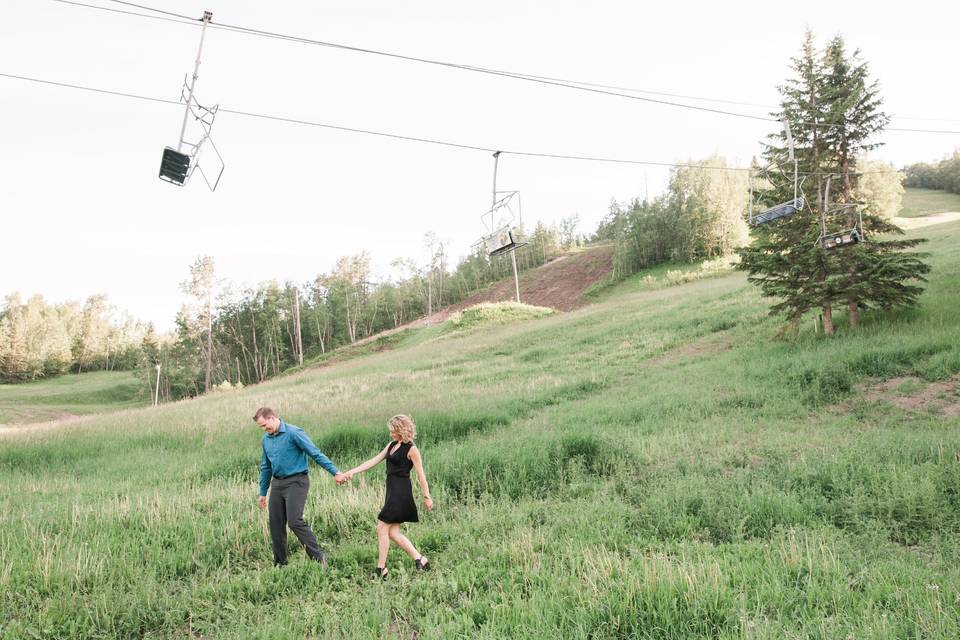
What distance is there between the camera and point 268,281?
83938 millimetres

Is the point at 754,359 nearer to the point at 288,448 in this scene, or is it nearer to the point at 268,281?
the point at 288,448

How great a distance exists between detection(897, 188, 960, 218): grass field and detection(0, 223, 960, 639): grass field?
8025cm

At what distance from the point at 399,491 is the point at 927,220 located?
81.3 m

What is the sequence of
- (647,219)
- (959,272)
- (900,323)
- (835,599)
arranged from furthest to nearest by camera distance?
(647,219) < (959,272) < (900,323) < (835,599)

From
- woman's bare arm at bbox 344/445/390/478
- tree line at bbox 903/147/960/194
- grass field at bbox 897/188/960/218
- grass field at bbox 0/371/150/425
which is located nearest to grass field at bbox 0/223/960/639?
woman's bare arm at bbox 344/445/390/478

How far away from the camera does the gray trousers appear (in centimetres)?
605

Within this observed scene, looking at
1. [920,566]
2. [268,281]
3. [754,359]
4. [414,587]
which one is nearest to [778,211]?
[754,359]

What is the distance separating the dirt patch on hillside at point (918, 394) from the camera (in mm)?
10492

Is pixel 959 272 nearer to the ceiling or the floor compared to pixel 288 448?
nearer to the ceiling

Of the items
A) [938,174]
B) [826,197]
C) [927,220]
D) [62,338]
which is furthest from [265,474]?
[938,174]

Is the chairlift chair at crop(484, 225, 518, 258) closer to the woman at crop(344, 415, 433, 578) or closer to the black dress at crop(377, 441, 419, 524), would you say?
the woman at crop(344, 415, 433, 578)

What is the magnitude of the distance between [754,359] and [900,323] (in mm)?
4394

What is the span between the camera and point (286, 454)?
6.35m

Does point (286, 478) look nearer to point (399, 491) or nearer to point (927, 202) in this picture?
point (399, 491)
